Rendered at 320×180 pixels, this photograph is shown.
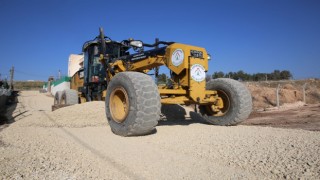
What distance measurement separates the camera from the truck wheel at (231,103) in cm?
681

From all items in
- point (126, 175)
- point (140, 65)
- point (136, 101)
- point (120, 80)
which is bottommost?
point (126, 175)

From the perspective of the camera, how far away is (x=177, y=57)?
631cm

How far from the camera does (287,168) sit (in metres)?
3.21

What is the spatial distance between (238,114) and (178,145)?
2.69 metres

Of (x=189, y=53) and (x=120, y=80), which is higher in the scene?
(x=189, y=53)

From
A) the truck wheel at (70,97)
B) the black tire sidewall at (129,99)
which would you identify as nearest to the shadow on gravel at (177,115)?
the black tire sidewall at (129,99)

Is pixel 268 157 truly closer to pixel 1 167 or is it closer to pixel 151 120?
pixel 151 120

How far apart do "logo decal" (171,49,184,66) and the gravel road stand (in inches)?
63.7

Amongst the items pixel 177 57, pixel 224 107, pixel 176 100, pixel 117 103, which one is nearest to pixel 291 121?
pixel 224 107

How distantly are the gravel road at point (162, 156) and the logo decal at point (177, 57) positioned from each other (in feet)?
5.31

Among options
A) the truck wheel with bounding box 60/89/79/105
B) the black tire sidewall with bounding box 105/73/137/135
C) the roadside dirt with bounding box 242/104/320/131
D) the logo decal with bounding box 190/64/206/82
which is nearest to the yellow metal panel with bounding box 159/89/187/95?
the logo decal with bounding box 190/64/206/82

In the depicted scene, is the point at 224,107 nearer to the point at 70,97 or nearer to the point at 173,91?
the point at 173,91

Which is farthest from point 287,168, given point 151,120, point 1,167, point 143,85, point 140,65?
point 140,65

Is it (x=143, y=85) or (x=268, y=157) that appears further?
(x=143, y=85)
